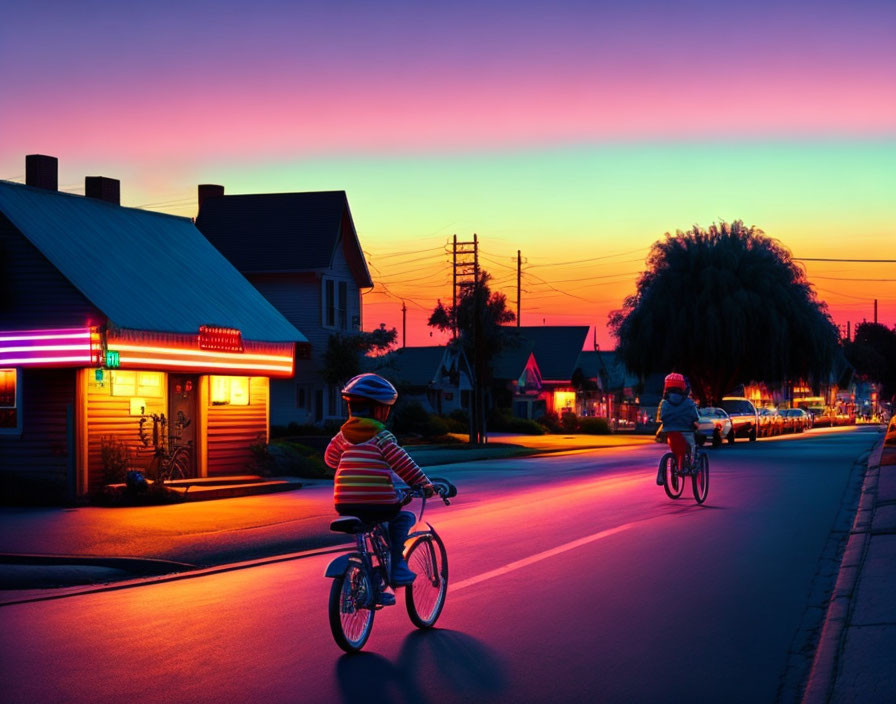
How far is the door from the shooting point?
2728 centimetres

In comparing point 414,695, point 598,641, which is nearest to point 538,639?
point 598,641

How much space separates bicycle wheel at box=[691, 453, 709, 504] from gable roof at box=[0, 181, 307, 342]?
1092 centimetres

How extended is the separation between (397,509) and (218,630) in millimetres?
1840

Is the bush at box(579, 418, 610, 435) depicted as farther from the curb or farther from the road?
the road

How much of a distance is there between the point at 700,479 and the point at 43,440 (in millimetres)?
12160

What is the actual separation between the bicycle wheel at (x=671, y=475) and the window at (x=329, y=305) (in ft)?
99.6

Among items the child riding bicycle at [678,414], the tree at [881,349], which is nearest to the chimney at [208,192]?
the child riding bicycle at [678,414]

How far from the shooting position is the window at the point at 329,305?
165ft

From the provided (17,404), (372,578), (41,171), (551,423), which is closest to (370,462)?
(372,578)

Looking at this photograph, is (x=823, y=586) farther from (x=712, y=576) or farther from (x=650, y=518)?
(x=650, y=518)

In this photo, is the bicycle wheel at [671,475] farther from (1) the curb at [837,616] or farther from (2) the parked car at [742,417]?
(2) the parked car at [742,417]

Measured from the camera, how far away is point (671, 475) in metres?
20.9

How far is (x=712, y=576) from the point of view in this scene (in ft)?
41.1

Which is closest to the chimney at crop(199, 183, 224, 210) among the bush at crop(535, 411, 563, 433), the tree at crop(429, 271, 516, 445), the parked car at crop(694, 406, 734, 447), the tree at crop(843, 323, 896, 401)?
the tree at crop(429, 271, 516, 445)
